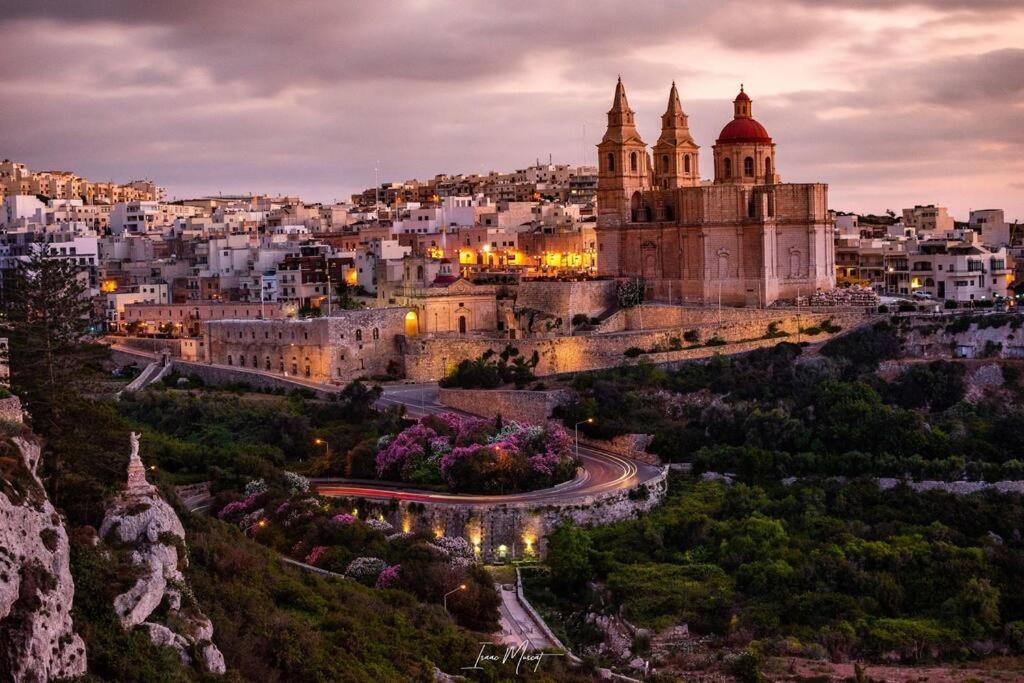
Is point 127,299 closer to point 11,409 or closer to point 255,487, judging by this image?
point 255,487

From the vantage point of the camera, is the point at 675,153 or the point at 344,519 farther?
the point at 675,153

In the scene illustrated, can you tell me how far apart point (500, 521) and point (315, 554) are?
6.32 metres

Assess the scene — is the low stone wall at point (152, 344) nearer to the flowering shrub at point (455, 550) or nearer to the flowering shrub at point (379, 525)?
the flowering shrub at point (379, 525)

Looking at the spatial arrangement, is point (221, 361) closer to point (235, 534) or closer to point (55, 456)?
point (235, 534)

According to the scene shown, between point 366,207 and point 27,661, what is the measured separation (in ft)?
277

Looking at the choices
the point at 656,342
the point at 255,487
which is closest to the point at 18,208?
the point at 656,342

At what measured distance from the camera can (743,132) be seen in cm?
5572

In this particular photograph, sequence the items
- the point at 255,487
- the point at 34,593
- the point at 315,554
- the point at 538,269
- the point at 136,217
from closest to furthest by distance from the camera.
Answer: the point at 34,593 < the point at 315,554 < the point at 255,487 < the point at 538,269 < the point at 136,217

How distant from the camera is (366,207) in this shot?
98.0 meters

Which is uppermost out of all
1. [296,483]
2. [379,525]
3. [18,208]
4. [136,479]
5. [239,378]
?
[18,208]

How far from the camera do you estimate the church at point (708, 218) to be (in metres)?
52.3

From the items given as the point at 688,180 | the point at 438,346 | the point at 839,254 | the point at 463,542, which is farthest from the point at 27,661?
the point at 839,254

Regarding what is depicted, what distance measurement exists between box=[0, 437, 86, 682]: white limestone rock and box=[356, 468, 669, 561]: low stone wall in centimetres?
1811

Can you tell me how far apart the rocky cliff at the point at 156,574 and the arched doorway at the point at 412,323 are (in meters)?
32.3
